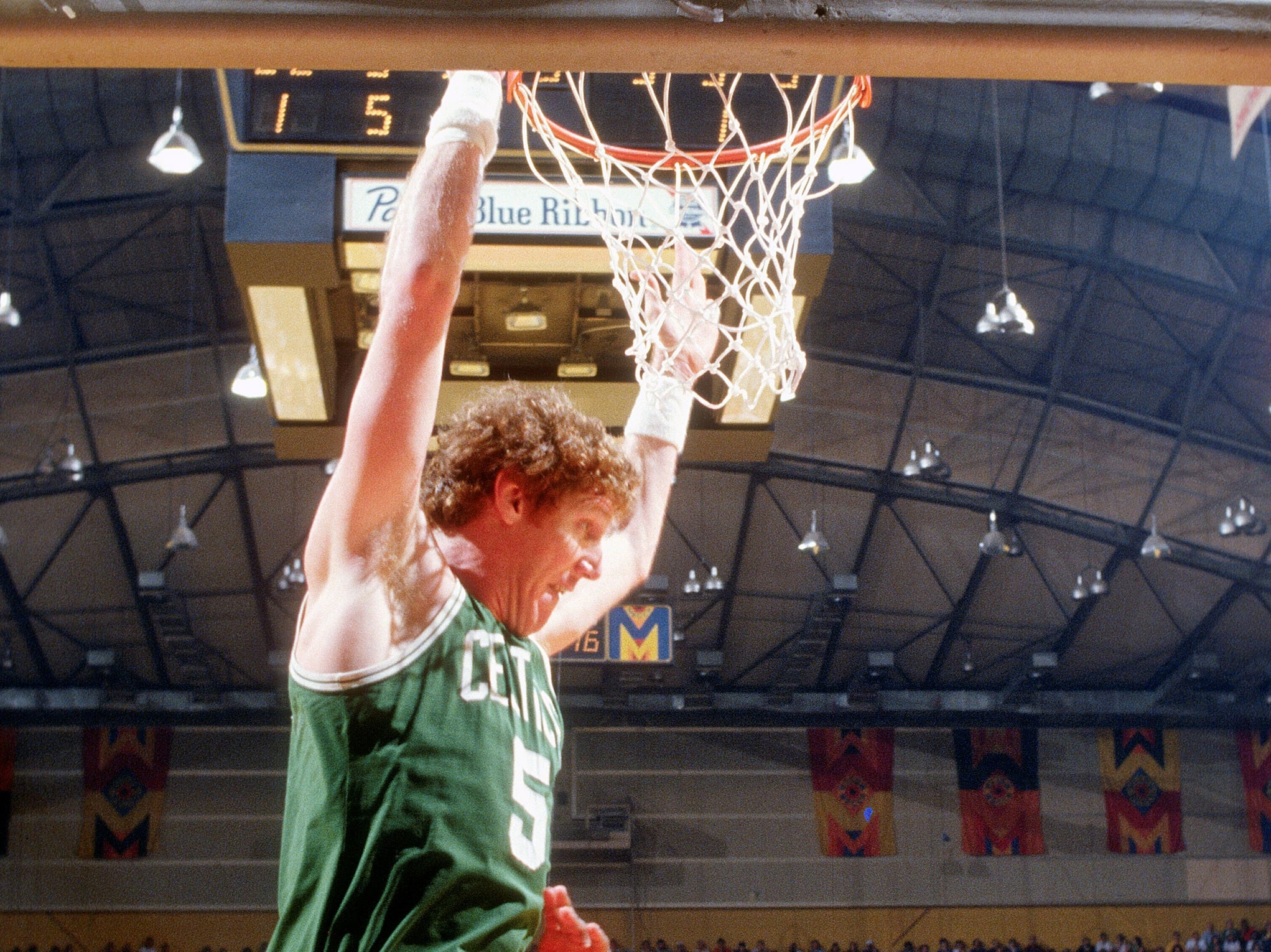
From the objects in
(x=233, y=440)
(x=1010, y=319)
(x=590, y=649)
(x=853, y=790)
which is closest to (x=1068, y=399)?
(x=1010, y=319)

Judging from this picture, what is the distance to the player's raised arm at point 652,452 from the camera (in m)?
2.00

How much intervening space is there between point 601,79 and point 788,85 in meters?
0.65

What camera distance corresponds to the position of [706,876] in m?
18.6

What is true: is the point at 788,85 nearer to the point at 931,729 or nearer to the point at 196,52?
the point at 196,52

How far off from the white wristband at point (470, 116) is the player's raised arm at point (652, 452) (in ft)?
1.96

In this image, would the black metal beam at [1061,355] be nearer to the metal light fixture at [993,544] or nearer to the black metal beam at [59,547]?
the metal light fixture at [993,544]

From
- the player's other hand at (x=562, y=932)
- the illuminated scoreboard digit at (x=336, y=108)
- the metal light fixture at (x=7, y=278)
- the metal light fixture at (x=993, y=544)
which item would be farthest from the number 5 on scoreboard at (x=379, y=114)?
the metal light fixture at (x=993, y=544)

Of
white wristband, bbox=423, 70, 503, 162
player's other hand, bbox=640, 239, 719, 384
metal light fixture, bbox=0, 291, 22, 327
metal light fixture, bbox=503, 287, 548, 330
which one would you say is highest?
metal light fixture, bbox=0, 291, 22, 327

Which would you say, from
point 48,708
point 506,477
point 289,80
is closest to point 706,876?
point 48,708

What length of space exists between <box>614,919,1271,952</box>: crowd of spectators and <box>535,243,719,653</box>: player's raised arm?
53.3 feet

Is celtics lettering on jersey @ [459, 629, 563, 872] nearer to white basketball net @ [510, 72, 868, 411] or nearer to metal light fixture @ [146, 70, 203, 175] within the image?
white basketball net @ [510, 72, 868, 411]

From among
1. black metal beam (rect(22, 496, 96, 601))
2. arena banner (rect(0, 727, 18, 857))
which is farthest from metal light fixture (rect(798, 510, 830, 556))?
arena banner (rect(0, 727, 18, 857))

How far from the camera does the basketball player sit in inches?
55.2

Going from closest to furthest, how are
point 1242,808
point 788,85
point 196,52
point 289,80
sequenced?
1. point 196,52
2. point 788,85
3. point 289,80
4. point 1242,808
